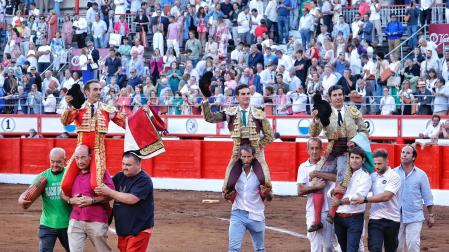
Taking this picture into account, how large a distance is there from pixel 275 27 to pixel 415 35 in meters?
3.58

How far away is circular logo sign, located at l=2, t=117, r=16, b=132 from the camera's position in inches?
1011

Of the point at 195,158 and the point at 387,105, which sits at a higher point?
the point at 387,105

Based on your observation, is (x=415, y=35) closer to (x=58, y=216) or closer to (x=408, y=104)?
(x=408, y=104)

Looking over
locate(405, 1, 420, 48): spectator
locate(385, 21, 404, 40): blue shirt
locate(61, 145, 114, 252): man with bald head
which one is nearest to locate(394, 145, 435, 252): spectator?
locate(61, 145, 114, 252): man with bald head

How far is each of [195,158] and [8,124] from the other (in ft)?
17.5

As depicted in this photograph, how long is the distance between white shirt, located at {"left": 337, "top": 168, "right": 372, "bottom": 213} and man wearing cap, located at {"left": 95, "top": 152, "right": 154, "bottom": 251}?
2011 millimetres

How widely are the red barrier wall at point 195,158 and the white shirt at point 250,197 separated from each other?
9.08 meters

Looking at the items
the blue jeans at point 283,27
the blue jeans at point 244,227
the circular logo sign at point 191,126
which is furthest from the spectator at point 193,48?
the blue jeans at point 244,227

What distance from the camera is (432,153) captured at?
19.7 metres

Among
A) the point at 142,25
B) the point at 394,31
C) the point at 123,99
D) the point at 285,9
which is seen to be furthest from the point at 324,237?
the point at 142,25

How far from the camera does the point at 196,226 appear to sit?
16.8m

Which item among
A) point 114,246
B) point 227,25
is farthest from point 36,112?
point 114,246

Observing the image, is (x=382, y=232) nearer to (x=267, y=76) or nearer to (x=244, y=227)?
(x=244, y=227)

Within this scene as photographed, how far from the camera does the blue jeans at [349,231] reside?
10664mm
